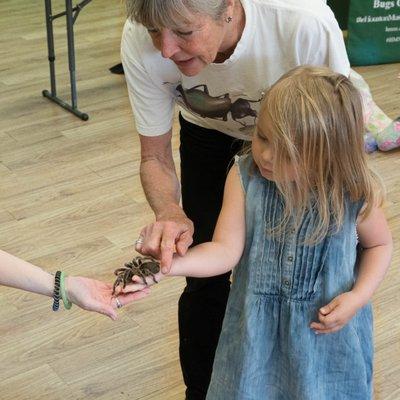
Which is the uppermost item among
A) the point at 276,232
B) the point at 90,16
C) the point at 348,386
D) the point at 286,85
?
the point at 286,85

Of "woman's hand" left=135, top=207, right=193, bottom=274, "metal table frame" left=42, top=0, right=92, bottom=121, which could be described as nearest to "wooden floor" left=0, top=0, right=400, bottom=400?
"metal table frame" left=42, top=0, right=92, bottom=121

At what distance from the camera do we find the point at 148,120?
5.40 ft

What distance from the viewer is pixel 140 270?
1.34m

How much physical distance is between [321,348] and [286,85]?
47 centimetres

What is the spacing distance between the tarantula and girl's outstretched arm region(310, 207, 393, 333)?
29 centimetres

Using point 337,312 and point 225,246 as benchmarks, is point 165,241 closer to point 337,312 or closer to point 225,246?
point 225,246

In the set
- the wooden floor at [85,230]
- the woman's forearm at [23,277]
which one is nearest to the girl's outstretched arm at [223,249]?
the woman's forearm at [23,277]

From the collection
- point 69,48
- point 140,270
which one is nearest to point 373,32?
point 69,48

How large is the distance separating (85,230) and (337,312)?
1.57 meters

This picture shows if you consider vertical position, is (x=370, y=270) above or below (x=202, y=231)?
above

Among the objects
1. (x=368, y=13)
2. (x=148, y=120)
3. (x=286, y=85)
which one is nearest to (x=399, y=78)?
(x=368, y=13)

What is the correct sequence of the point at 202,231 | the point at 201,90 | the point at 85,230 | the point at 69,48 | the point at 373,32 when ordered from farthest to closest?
the point at 373,32 → the point at 69,48 → the point at 85,230 → the point at 202,231 → the point at 201,90

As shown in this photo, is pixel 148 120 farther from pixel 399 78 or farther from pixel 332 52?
pixel 399 78

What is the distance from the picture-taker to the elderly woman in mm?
1337
